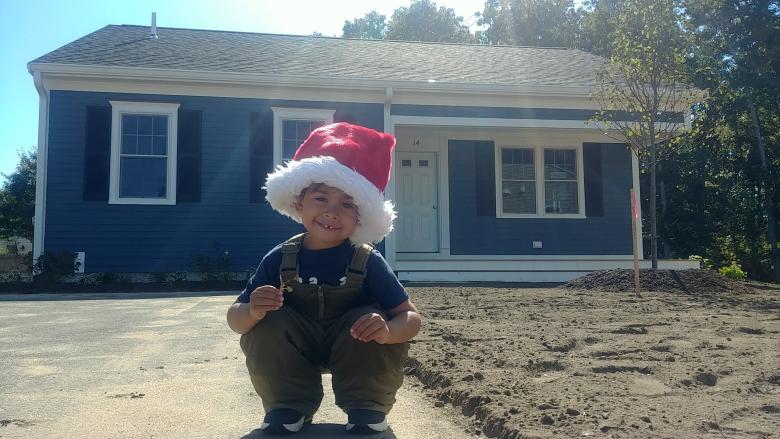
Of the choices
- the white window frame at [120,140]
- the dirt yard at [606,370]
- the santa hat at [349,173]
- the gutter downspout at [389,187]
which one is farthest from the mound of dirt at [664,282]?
the white window frame at [120,140]

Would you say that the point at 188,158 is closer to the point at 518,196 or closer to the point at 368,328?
the point at 518,196

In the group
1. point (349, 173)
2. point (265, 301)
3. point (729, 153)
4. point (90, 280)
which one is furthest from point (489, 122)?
point (729, 153)

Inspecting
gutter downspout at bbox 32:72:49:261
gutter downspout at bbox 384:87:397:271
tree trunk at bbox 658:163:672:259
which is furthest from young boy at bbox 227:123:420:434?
tree trunk at bbox 658:163:672:259

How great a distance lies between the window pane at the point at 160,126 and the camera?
31.6 feet

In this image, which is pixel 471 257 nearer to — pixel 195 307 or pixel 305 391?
pixel 195 307

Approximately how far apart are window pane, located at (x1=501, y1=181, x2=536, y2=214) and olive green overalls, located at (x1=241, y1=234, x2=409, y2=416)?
9.30 meters

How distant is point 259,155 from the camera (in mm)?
9836

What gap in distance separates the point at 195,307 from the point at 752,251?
52.5ft

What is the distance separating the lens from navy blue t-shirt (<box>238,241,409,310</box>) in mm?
2176

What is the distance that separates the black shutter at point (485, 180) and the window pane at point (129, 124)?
581 cm

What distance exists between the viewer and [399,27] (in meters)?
37.7

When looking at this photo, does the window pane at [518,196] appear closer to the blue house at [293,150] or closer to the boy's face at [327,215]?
the blue house at [293,150]

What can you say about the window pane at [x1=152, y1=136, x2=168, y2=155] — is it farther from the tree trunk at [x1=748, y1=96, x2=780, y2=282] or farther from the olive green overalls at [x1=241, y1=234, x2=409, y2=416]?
the tree trunk at [x1=748, y1=96, x2=780, y2=282]

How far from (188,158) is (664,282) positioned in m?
7.11
